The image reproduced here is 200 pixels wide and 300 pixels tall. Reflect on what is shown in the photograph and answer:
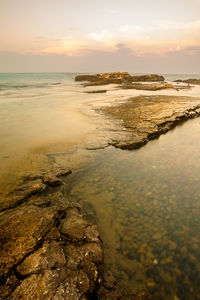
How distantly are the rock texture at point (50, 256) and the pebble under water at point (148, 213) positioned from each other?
1.20 ft

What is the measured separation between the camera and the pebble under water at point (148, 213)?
2.41 meters

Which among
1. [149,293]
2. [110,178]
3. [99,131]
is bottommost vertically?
[149,293]

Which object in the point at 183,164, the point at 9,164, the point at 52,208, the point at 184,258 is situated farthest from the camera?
the point at 183,164

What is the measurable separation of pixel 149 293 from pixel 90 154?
156 inches

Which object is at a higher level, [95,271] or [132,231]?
[95,271]

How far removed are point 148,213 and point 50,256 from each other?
80.8 inches

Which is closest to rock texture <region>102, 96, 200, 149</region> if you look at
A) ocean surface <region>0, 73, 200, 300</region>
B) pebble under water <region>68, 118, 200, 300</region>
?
ocean surface <region>0, 73, 200, 300</region>

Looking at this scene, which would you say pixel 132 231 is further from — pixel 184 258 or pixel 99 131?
pixel 99 131

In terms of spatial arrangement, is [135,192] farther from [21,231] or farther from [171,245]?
[21,231]

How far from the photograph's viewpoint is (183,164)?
5.23 meters

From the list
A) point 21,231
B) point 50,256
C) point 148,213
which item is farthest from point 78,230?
point 148,213

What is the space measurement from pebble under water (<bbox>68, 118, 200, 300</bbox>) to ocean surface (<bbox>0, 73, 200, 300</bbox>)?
0.04 ft

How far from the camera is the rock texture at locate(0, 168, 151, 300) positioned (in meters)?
1.81

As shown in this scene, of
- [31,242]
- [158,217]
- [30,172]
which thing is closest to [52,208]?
[31,242]
